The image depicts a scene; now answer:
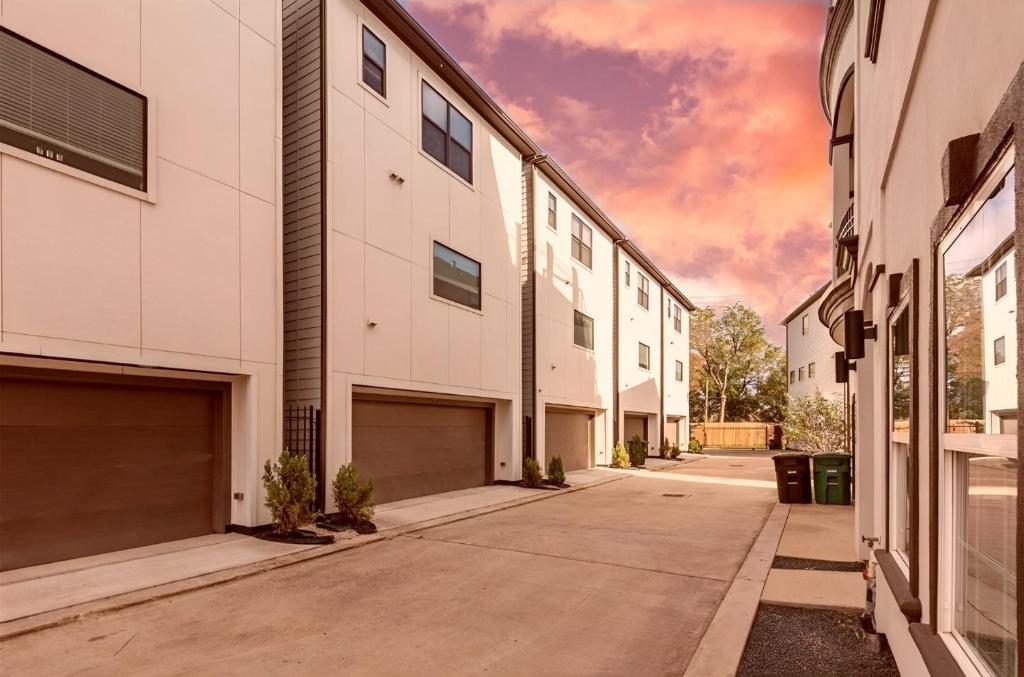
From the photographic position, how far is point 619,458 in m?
23.4

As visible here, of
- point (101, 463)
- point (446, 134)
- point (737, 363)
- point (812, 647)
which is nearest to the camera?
point (812, 647)

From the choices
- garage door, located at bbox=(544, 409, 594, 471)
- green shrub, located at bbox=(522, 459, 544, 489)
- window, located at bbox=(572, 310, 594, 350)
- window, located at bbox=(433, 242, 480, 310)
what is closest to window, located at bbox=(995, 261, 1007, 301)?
window, located at bbox=(433, 242, 480, 310)

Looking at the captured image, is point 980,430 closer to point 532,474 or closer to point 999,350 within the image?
point 999,350

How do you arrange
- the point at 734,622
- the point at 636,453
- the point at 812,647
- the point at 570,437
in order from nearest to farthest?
1. the point at 812,647
2. the point at 734,622
3. the point at 570,437
4. the point at 636,453

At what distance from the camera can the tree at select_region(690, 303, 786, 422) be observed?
1885 inches

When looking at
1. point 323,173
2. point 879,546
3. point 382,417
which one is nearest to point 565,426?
point 382,417

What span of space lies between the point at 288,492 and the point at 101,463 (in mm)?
2440

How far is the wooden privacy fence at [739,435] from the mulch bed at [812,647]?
35577mm

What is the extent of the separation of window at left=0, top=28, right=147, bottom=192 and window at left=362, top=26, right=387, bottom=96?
5.04m

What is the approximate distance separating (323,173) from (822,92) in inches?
415

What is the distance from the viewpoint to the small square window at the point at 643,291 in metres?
29.3

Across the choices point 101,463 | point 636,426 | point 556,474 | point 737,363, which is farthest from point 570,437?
point 737,363

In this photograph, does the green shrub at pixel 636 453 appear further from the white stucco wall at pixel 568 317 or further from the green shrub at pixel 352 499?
the green shrub at pixel 352 499

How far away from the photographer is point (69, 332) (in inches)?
285
